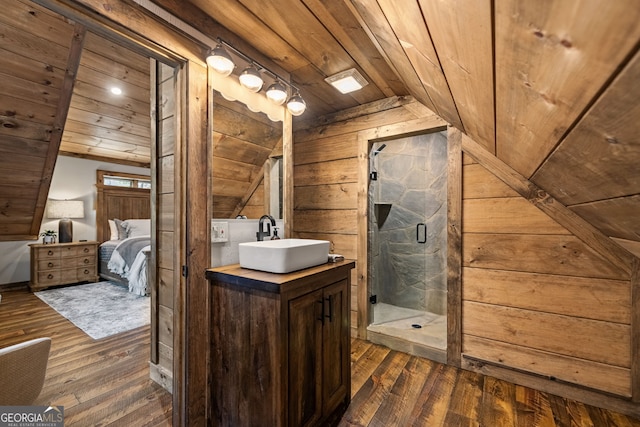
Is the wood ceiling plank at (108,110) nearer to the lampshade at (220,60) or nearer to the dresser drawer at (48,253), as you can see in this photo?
the lampshade at (220,60)

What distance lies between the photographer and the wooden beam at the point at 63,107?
199cm

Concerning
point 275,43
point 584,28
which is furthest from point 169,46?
point 584,28

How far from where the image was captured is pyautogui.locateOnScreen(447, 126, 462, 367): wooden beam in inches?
81.9

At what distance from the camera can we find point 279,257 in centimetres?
132

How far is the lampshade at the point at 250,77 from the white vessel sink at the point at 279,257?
1035mm

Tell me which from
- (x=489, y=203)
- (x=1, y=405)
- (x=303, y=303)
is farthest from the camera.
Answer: (x=489, y=203)

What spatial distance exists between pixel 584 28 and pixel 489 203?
189 cm

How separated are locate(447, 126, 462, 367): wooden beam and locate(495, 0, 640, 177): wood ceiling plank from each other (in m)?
1.39

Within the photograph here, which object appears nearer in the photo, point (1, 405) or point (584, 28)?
point (584, 28)

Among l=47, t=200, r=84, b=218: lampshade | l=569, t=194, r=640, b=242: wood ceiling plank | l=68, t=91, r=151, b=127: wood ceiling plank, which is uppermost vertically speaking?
l=68, t=91, r=151, b=127: wood ceiling plank

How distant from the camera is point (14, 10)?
5.57 feet

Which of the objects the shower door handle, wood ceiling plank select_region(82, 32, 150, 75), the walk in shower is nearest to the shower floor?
the walk in shower

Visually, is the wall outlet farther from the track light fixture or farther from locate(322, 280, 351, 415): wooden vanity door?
the track light fixture

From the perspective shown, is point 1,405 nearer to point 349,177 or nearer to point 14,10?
point 14,10
